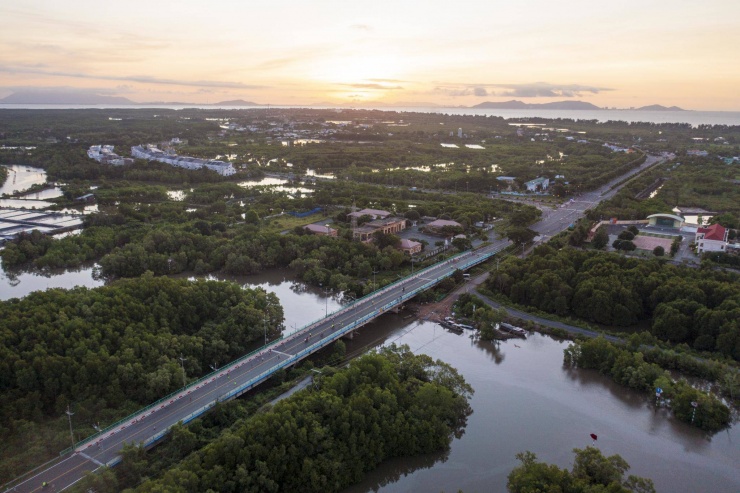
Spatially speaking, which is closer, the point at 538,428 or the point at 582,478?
the point at 582,478

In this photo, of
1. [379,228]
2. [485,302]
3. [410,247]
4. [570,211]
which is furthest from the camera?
[570,211]

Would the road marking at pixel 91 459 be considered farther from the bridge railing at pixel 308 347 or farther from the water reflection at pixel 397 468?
the water reflection at pixel 397 468

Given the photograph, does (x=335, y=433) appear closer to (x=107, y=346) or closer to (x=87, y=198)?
(x=107, y=346)

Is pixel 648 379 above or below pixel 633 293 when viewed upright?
below

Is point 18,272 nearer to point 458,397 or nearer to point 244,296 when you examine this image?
point 244,296

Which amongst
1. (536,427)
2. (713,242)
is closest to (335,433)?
(536,427)

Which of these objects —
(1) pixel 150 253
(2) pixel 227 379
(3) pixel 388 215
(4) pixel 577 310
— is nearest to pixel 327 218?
(3) pixel 388 215

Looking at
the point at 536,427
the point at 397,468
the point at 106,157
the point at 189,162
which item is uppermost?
the point at 106,157

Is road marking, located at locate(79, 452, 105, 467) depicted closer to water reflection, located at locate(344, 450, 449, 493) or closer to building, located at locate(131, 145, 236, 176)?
A: water reflection, located at locate(344, 450, 449, 493)

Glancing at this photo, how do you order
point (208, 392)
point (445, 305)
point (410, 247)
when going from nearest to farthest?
point (208, 392) → point (445, 305) → point (410, 247)
